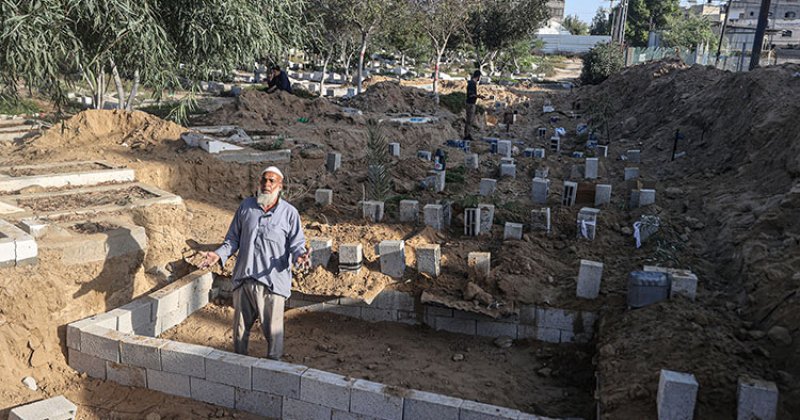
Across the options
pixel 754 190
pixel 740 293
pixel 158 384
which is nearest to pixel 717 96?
pixel 754 190

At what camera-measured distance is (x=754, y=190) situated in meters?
8.05

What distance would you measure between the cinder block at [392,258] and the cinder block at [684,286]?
2.46m

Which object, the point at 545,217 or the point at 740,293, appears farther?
the point at 545,217

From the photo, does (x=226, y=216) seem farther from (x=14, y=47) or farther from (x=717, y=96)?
(x=717, y=96)

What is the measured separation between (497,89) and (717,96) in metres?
14.7

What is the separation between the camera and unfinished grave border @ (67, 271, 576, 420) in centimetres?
399

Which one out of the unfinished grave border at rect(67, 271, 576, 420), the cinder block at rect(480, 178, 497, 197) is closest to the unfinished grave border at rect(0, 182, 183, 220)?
the unfinished grave border at rect(67, 271, 576, 420)

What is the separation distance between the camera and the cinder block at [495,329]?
18.6ft

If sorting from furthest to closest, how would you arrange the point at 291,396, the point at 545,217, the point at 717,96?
1. the point at 717,96
2. the point at 545,217
3. the point at 291,396

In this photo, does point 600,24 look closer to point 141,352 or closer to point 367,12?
point 367,12

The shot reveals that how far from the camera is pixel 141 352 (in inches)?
182

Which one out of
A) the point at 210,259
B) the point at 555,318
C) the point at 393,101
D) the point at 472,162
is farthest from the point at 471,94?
the point at 210,259

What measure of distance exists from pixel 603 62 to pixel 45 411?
27581 mm

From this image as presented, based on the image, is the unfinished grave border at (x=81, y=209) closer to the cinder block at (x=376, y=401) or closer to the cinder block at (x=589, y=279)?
the cinder block at (x=376, y=401)
